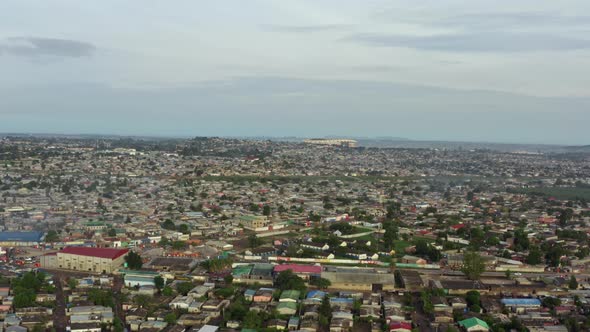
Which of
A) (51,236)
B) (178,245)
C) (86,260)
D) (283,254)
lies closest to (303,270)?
(283,254)

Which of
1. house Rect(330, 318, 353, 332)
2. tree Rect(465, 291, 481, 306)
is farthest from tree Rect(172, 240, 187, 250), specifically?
tree Rect(465, 291, 481, 306)

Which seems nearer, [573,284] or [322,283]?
[322,283]

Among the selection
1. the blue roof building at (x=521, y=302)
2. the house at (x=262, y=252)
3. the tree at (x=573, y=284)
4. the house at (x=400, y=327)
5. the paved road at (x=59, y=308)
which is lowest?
the paved road at (x=59, y=308)

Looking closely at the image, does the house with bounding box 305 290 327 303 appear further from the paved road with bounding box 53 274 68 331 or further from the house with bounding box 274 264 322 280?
the paved road with bounding box 53 274 68 331

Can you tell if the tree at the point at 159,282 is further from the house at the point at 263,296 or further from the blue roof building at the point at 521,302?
the blue roof building at the point at 521,302

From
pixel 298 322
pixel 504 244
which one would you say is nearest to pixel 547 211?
pixel 504 244

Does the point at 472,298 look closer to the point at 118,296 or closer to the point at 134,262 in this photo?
the point at 118,296

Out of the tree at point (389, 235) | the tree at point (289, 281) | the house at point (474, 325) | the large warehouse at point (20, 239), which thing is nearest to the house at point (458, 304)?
the house at point (474, 325)
